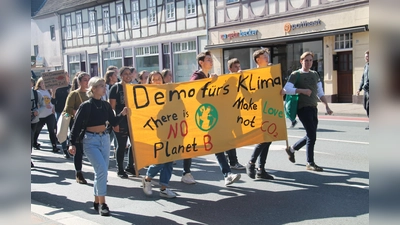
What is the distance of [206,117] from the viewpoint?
6.04m

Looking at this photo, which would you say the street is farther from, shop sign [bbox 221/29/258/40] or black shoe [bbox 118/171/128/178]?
shop sign [bbox 221/29/258/40]

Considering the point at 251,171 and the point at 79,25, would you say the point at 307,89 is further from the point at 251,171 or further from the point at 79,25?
the point at 79,25

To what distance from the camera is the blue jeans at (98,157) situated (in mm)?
5207

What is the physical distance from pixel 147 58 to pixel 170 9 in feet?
14.7

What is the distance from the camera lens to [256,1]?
22859 millimetres

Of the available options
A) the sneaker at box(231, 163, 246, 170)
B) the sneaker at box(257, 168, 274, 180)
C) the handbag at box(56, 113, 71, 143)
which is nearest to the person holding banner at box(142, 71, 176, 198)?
the sneaker at box(257, 168, 274, 180)

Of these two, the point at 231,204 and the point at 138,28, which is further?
the point at 138,28

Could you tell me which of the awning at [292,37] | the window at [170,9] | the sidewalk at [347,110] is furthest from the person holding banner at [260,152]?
the window at [170,9]

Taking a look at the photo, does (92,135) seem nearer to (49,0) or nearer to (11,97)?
(11,97)

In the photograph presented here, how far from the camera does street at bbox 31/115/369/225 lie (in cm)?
506

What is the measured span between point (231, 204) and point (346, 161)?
3185mm

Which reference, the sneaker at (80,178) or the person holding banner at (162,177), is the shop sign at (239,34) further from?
the person holding banner at (162,177)

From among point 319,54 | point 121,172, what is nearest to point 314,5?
point 319,54

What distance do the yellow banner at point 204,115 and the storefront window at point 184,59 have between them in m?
21.1
